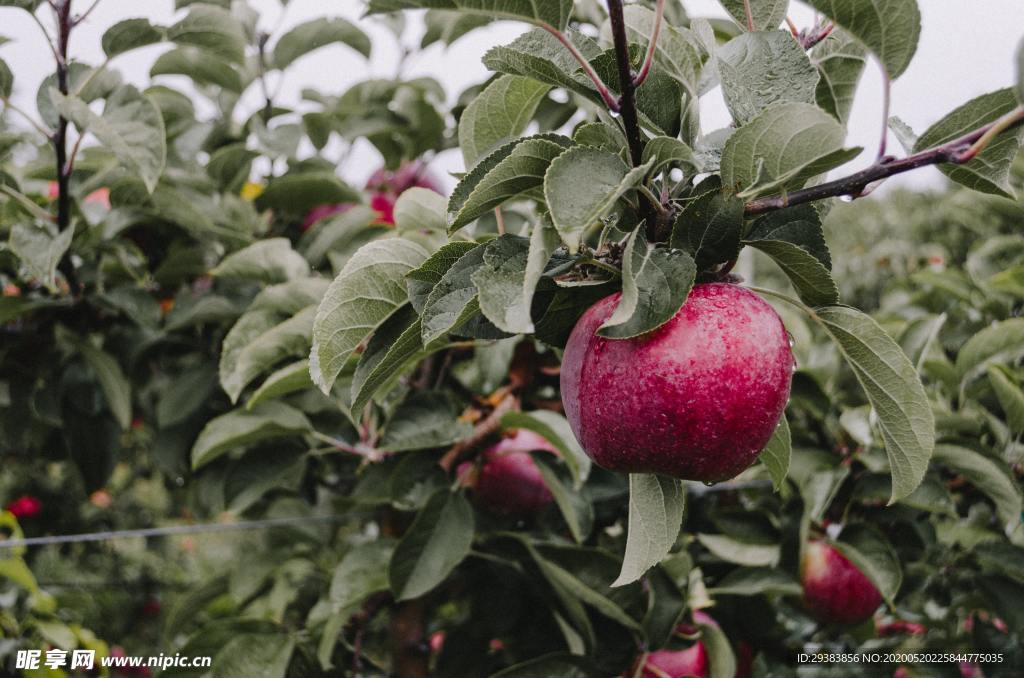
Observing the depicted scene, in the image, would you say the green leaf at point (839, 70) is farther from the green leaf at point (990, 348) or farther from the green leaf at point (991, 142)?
the green leaf at point (990, 348)

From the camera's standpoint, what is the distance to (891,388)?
0.51 meters

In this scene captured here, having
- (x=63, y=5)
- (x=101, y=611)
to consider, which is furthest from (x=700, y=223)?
(x=101, y=611)

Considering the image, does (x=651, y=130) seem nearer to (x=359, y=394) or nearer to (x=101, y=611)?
(x=359, y=394)

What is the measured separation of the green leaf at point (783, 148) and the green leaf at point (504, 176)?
0.10m

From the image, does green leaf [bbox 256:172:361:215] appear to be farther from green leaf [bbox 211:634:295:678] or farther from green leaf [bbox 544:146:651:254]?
green leaf [bbox 544:146:651:254]

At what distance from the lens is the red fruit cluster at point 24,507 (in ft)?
6.24

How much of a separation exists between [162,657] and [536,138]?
0.84m

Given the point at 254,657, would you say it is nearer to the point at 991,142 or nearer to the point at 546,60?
the point at 546,60

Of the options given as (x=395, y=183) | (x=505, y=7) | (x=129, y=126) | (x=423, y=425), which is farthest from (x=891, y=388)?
(x=395, y=183)

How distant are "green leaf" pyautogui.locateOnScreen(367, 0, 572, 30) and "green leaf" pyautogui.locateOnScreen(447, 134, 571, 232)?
7 cm

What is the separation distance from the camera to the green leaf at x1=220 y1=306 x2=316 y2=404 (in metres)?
0.81

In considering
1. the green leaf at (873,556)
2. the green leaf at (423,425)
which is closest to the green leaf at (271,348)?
the green leaf at (423,425)

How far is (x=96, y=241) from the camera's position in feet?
3.27

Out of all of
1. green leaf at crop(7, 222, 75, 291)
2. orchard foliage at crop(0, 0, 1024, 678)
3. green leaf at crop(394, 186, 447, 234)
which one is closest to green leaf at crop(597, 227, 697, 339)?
orchard foliage at crop(0, 0, 1024, 678)
